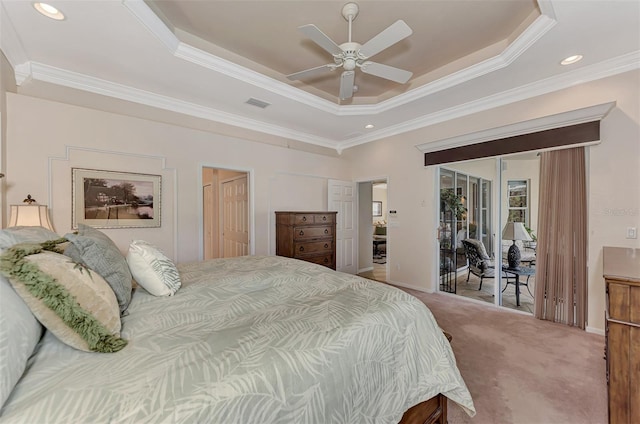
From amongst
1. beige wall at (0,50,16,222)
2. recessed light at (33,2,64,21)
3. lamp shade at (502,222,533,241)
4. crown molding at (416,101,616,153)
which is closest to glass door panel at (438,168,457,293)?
crown molding at (416,101,616,153)

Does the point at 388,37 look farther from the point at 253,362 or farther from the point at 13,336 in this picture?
the point at 13,336

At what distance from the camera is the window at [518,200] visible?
331 centimetres

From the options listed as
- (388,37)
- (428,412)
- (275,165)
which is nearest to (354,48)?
(388,37)

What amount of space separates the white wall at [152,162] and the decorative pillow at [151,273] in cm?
203

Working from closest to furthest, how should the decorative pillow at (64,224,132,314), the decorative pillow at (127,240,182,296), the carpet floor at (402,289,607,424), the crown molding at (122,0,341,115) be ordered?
the decorative pillow at (64,224,132,314) → the decorative pillow at (127,240,182,296) → the carpet floor at (402,289,607,424) → the crown molding at (122,0,341,115)

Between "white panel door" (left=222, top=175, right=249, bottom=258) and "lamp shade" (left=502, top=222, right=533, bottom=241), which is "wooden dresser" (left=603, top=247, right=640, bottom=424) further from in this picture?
"white panel door" (left=222, top=175, right=249, bottom=258)

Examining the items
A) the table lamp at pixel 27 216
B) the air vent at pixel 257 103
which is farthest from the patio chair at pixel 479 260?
the table lamp at pixel 27 216

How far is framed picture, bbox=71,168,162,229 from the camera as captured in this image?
2781mm

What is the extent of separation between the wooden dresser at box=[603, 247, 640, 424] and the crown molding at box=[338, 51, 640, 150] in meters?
2.55

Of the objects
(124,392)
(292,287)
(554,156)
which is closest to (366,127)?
(554,156)

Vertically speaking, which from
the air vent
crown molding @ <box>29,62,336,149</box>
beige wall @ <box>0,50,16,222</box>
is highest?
the air vent

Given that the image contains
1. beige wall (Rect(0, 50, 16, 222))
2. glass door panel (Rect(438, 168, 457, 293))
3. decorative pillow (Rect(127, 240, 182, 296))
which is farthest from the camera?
glass door panel (Rect(438, 168, 457, 293))

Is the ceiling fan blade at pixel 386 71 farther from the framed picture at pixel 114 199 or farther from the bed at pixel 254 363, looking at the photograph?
A: the framed picture at pixel 114 199

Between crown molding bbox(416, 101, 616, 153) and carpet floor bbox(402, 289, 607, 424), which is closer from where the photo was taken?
carpet floor bbox(402, 289, 607, 424)
